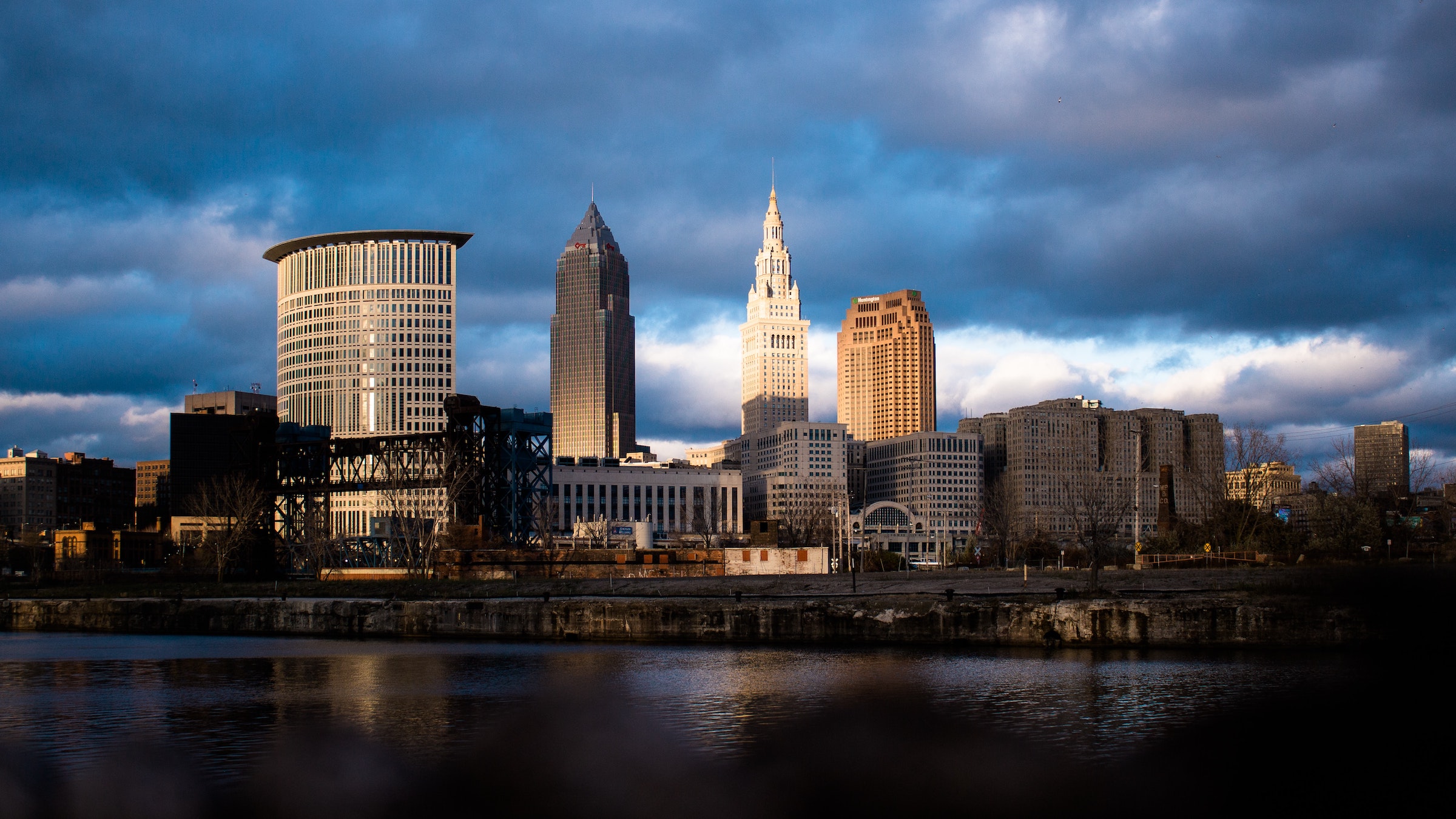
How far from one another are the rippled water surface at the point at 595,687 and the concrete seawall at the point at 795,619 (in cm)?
233

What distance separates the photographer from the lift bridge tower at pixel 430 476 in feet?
396

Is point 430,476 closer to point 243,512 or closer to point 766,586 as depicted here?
point 243,512

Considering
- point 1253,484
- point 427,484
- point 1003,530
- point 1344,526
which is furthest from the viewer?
point 1003,530

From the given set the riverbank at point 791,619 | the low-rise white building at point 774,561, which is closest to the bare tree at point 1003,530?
the low-rise white building at point 774,561

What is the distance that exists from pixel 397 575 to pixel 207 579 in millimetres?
31154

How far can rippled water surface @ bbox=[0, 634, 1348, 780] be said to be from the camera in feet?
107

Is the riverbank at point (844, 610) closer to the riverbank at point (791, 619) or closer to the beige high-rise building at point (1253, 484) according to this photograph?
the riverbank at point (791, 619)

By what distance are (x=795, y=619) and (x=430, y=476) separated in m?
91.1

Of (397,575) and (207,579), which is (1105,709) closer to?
(397,575)

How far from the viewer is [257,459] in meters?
136

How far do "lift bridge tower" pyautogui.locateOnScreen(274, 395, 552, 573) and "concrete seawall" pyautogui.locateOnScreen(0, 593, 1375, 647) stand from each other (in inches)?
1170

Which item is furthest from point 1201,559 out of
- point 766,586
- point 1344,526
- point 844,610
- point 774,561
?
point 844,610

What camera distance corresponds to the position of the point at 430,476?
143 meters

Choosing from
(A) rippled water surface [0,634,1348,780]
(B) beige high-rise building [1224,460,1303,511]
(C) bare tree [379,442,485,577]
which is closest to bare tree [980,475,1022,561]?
(B) beige high-rise building [1224,460,1303,511]
